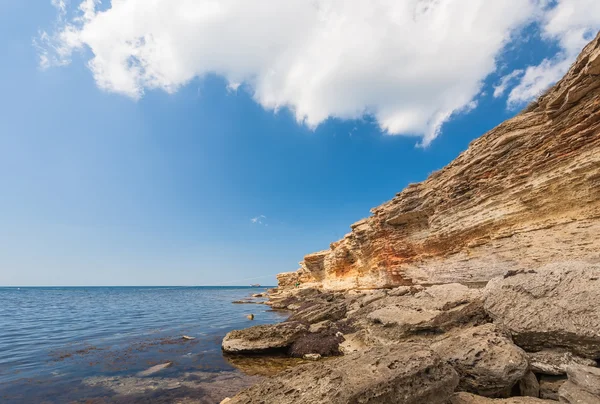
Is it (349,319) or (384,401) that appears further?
(349,319)

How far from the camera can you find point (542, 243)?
13.8m

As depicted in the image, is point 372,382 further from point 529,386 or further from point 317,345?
point 317,345

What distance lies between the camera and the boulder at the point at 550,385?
5.87m

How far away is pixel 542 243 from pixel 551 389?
33.9 feet

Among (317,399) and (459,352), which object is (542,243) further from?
(317,399)

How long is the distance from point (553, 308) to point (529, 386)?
246cm

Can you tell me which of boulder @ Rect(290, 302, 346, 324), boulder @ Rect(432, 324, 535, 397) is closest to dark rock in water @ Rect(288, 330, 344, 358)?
boulder @ Rect(290, 302, 346, 324)

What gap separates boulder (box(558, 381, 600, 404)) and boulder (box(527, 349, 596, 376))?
1.14 meters

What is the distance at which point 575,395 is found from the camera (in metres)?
5.00

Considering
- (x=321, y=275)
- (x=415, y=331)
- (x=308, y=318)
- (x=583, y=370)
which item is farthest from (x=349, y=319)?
(x=321, y=275)

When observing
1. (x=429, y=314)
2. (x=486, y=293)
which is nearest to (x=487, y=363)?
(x=429, y=314)

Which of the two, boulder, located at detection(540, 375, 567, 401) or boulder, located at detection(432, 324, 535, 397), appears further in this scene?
boulder, located at detection(540, 375, 567, 401)

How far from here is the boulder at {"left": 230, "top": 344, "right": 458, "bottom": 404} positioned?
484 centimetres

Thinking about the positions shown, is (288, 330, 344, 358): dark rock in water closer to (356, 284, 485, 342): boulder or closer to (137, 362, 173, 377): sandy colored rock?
(356, 284, 485, 342): boulder
